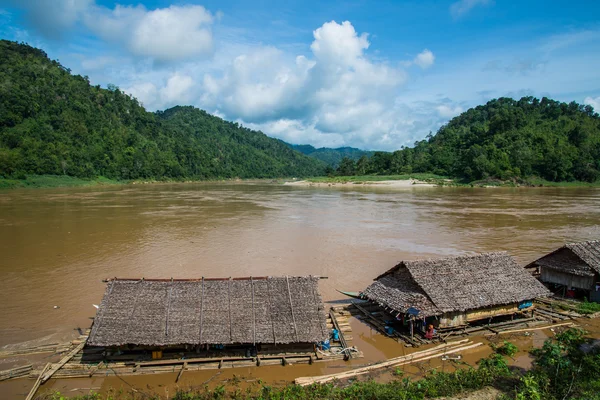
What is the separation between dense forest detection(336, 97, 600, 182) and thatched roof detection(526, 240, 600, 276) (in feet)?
236

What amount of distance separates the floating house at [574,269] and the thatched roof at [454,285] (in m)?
2.45

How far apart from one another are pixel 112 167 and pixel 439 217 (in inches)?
3483

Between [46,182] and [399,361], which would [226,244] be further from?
[46,182]

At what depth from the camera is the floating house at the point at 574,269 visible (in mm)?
14617

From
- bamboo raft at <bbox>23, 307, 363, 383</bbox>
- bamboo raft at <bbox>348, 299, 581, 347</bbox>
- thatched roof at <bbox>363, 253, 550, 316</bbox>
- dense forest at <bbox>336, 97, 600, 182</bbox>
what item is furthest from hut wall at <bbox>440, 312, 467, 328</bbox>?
dense forest at <bbox>336, 97, 600, 182</bbox>

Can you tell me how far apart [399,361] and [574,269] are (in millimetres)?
9461

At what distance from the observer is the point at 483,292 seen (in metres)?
13.0

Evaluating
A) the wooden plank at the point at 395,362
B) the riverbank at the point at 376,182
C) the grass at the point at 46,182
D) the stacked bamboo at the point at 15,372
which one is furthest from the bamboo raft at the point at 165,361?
the grass at the point at 46,182

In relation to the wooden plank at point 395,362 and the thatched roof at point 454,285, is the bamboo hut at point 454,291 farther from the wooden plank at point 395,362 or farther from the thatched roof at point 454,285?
the wooden plank at point 395,362

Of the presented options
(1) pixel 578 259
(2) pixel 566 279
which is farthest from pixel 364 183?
(1) pixel 578 259

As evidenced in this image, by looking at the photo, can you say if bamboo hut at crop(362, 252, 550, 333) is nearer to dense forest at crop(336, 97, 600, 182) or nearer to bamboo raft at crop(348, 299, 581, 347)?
bamboo raft at crop(348, 299, 581, 347)

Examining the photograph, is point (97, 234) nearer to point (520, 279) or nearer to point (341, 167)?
point (520, 279)

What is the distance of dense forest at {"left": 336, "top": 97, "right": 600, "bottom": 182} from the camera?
79.8m

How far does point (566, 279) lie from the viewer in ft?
50.8
